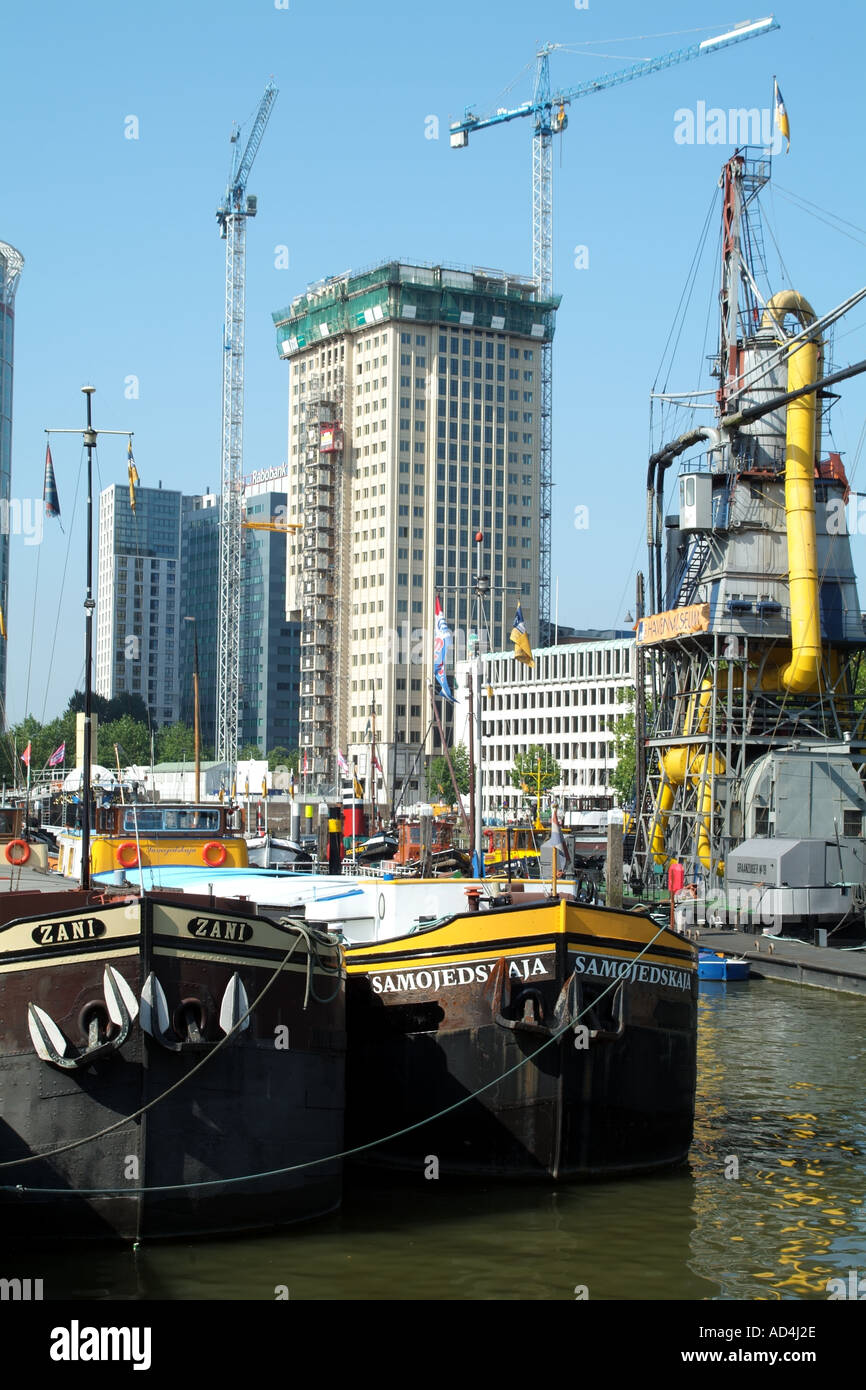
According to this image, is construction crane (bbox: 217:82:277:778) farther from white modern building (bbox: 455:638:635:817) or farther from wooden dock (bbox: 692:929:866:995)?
wooden dock (bbox: 692:929:866:995)

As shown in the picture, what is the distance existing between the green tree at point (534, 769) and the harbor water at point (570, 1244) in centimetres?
11051

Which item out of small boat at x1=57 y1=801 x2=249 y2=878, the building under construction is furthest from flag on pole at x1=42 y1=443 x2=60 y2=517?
the building under construction

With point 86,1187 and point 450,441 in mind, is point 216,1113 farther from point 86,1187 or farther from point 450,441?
point 450,441

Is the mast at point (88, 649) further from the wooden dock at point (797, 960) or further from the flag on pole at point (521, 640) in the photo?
the flag on pole at point (521, 640)

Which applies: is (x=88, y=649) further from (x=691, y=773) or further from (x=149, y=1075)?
(x=691, y=773)

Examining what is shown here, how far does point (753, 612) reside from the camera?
65875 mm

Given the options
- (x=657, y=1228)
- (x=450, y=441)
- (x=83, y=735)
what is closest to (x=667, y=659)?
(x=83, y=735)

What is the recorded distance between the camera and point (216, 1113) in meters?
17.2

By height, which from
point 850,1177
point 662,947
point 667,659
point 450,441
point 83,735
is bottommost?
point 850,1177

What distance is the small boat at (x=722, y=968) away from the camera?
43.8 metres

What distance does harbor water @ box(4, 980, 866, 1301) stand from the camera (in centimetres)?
1598

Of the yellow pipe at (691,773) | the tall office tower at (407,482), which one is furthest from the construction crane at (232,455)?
the yellow pipe at (691,773)
